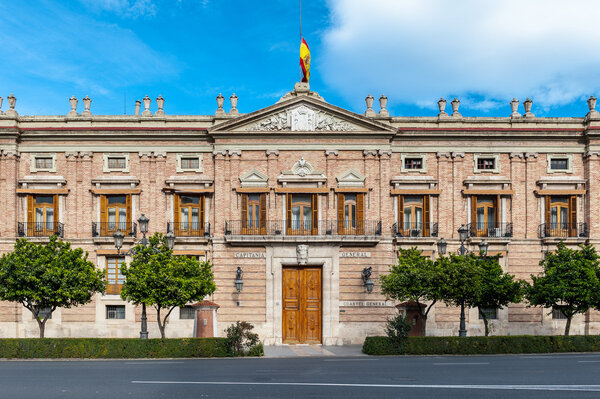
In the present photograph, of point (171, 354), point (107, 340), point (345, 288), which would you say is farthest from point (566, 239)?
point (107, 340)

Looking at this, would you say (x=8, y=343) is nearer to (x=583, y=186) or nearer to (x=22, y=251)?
(x=22, y=251)

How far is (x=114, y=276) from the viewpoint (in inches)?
1340

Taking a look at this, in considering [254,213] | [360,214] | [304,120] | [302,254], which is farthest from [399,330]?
[304,120]

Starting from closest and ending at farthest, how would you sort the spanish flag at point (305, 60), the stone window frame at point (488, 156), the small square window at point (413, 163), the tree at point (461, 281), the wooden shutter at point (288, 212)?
the tree at point (461, 281) < the wooden shutter at point (288, 212) < the stone window frame at point (488, 156) < the small square window at point (413, 163) < the spanish flag at point (305, 60)

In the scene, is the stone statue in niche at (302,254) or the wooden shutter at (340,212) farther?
the wooden shutter at (340,212)

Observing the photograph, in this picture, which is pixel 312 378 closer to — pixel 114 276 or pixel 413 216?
pixel 413 216

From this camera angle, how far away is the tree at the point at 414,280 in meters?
27.6

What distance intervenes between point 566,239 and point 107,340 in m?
25.6

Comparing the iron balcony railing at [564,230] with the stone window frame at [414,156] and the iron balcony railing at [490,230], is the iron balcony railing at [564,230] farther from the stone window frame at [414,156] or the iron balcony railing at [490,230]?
the stone window frame at [414,156]

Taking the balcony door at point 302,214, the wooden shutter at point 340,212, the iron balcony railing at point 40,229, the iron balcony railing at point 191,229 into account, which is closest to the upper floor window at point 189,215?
the iron balcony railing at point 191,229

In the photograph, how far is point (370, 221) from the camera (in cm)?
3369

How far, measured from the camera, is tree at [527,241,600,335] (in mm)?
28000

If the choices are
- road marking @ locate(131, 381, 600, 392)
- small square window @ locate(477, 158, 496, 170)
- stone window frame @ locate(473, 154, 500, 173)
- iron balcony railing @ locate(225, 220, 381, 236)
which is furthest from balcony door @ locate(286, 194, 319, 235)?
road marking @ locate(131, 381, 600, 392)

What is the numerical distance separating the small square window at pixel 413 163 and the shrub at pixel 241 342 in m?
14.8
